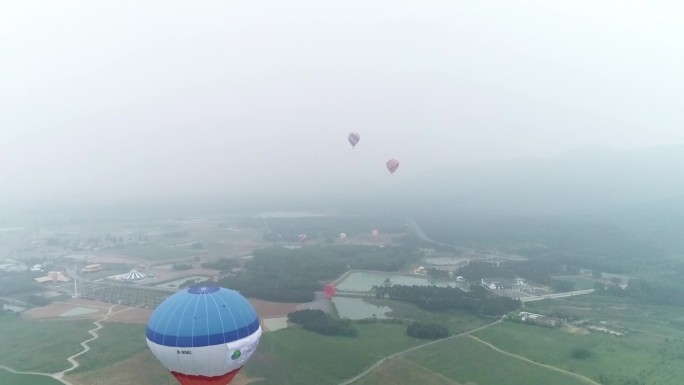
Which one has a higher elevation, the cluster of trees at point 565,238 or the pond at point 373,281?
the cluster of trees at point 565,238

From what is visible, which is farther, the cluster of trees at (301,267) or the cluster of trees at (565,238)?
the cluster of trees at (565,238)

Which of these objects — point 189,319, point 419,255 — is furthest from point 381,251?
point 189,319

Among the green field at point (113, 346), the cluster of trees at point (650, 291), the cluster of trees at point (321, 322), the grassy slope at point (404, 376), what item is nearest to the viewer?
the grassy slope at point (404, 376)

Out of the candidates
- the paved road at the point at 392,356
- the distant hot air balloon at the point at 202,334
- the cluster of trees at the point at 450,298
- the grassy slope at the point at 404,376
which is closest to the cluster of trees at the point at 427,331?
the paved road at the point at 392,356

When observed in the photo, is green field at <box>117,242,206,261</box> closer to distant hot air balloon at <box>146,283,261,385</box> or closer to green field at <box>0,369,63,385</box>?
green field at <box>0,369,63,385</box>

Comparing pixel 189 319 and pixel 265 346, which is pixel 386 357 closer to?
pixel 265 346

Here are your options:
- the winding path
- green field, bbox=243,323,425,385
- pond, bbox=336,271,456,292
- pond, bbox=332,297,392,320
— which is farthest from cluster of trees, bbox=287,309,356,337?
the winding path

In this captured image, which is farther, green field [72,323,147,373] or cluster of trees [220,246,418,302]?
cluster of trees [220,246,418,302]

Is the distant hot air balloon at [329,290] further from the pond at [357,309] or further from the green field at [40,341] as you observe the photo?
the green field at [40,341]
